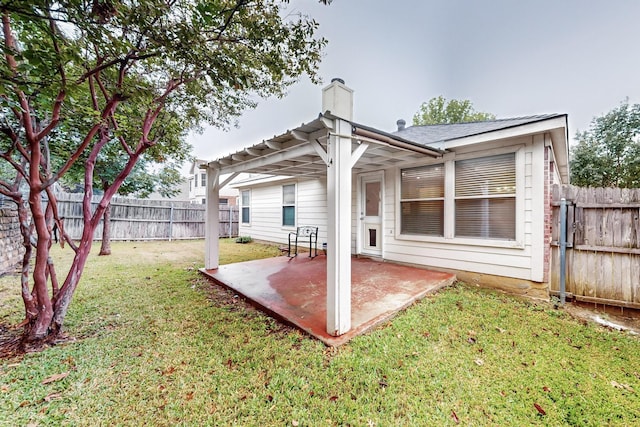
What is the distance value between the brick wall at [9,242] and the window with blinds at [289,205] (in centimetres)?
688

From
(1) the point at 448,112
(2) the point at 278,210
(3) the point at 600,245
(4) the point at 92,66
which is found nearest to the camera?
(4) the point at 92,66

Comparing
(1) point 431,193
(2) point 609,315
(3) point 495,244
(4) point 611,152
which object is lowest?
(2) point 609,315

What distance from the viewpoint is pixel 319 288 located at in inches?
169

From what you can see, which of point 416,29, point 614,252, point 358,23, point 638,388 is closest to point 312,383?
point 638,388

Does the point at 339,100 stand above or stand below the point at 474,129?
below

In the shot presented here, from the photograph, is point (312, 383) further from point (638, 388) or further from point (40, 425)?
point (638, 388)

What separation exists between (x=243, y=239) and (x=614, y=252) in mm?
10940

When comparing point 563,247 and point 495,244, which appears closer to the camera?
point 563,247

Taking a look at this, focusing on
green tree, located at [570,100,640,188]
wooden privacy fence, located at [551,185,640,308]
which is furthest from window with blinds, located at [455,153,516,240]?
green tree, located at [570,100,640,188]

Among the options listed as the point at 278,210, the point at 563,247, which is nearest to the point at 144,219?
the point at 278,210

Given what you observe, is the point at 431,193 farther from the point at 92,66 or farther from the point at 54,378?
the point at 54,378

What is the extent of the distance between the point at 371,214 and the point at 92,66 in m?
5.75

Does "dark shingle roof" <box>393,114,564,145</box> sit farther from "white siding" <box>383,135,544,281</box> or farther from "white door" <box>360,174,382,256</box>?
"white door" <box>360,174,382,256</box>

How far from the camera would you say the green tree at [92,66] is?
2.02 metres
